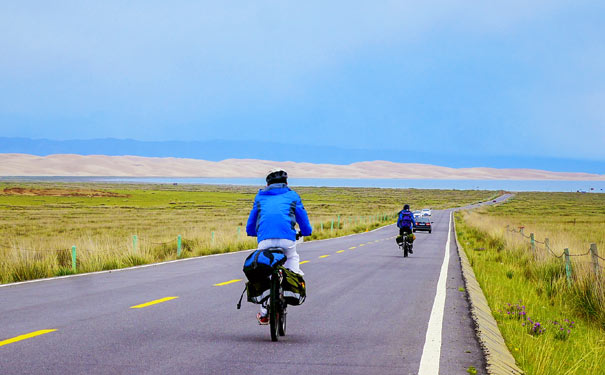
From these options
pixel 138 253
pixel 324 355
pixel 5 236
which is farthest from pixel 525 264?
pixel 5 236

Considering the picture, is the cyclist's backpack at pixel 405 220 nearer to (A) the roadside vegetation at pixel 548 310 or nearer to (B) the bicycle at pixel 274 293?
(A) the roadside vegetation at pixel 548 310

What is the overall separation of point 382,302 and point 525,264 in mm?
10634

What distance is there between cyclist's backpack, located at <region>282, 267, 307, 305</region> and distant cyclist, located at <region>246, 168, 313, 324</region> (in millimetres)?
158

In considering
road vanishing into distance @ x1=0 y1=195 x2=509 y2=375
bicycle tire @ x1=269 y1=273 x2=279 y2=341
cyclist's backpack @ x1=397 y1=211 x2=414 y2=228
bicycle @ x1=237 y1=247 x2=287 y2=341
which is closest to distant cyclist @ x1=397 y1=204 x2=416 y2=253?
cyclist's backpack @ x1=397 y1=211 x2=414 y2=228

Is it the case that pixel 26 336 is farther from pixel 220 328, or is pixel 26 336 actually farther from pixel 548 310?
pixel 548 310

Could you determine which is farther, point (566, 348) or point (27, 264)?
point (27, 264)

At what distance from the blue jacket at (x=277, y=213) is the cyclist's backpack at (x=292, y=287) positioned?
0.44 meters

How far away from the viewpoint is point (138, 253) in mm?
18578

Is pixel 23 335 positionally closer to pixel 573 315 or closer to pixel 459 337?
pixel 459 337

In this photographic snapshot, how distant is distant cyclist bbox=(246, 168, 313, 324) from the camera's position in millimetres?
7445

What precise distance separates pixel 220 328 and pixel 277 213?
1729 millimetres

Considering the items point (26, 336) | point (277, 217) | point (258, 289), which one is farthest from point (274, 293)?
point (26, 336)

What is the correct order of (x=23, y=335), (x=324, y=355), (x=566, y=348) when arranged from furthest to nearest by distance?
(x=566, y=348)
(x=23, y=335)
(x=324, y=355)

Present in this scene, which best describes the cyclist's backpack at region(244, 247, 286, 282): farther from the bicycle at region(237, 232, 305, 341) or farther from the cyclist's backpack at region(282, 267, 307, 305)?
the cyclist's backpack at region(282, 267, 307, 305)
